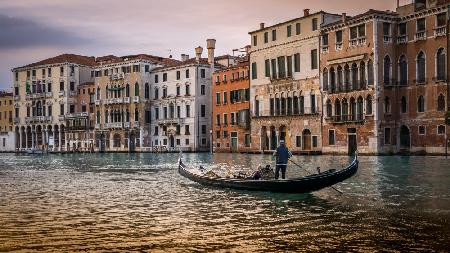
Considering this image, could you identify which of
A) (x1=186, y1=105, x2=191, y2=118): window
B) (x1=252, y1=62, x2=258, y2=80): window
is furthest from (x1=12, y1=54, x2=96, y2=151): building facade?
(x1=252, y1=62, x2=258, y2=80): window

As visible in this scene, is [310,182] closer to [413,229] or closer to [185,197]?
[185,197]

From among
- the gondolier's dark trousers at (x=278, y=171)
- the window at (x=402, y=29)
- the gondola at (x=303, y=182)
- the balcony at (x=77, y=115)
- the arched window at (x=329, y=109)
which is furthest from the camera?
the balcony at (x=77, y=115)

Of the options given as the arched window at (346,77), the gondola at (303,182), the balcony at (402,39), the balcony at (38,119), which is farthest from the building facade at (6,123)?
the gondola at (303,182)

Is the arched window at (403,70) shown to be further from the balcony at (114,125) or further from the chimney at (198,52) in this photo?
the balcony at (114,125)

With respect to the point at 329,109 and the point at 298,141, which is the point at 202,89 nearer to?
the point at 298,141

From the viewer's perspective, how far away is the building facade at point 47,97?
69.6 metres

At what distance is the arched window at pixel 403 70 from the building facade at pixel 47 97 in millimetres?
42266

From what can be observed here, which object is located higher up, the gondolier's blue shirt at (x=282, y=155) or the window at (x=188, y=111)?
the window at (x=188, y=111)

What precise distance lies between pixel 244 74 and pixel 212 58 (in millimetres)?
8150

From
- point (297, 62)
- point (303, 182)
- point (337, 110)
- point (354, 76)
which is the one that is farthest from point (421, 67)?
point (303, 182)

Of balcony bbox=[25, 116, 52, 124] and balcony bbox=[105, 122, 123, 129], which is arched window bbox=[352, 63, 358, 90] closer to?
balcony bbox=[105, 122, 123, 129]

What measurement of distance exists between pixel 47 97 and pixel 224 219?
6461cm

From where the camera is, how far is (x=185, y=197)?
1515 centimetres

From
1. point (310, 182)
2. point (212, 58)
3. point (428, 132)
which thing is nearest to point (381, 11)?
point (428, 132)
